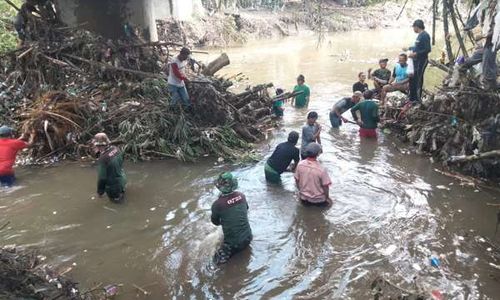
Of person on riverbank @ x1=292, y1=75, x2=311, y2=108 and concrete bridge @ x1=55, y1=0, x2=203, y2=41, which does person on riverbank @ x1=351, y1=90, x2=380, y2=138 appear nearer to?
person on riverbank @ x1=292, y1=75, x2=311, y2=108

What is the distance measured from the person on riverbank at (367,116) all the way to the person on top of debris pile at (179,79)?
3.96 meters

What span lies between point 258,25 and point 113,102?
76.8 feet

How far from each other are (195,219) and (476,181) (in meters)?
4.99

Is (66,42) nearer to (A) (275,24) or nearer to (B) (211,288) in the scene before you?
(B) (211,288)

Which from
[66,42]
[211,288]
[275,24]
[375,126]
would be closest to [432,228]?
[211,288]

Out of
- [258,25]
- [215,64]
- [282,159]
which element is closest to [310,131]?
[282,159]

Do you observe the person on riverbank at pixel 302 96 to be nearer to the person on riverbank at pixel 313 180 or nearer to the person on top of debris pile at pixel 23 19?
the person on riverbank at pixel 313 180

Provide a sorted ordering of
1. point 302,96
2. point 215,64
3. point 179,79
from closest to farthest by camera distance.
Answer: point 179,79
point 215,64
point 302,96

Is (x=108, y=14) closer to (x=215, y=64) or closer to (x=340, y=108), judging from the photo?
(x=215, y=64)

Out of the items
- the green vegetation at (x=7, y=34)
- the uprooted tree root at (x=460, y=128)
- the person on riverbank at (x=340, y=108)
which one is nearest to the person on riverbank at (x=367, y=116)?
the person on riverbank at (x=340, y=108)

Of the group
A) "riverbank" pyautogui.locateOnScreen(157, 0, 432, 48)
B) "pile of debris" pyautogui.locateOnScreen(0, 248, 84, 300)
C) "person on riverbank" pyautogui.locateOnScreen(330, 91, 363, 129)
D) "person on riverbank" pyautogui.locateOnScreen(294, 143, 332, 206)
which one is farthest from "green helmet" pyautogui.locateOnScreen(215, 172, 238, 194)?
"riverbank" pyautogui.locateOnScreen(157, 0, 432, 48)

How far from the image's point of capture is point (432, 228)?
263 inches

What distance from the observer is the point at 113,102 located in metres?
10.5

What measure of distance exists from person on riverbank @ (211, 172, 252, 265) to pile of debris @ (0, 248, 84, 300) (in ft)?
5.92
